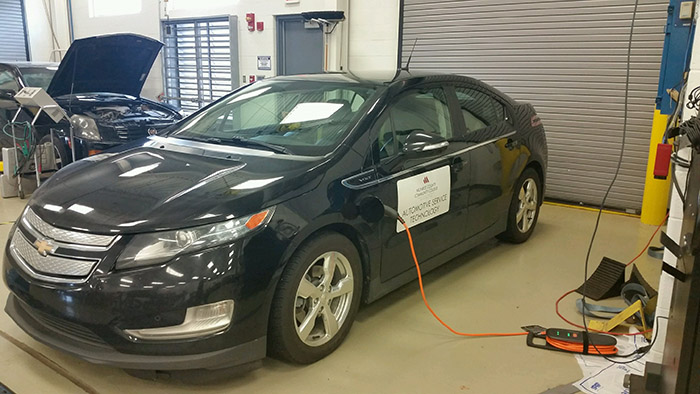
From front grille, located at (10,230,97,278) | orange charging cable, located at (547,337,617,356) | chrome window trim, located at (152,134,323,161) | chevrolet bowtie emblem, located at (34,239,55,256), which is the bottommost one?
orange charging cable, located at (547,337,617,356)

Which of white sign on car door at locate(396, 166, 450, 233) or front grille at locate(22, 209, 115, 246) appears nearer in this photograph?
front grille at locate(22, 209, 115, 246)

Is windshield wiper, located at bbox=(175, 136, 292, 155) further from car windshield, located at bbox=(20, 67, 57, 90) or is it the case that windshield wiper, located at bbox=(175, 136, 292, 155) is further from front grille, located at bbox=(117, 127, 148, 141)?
car windshield, located at bbox=(20, 67, 57, 90)

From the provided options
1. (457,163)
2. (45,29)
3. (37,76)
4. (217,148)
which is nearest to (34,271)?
(217,148)

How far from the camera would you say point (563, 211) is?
5.85 metres

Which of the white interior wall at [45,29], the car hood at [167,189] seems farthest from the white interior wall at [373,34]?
the white interior wall at [45,29]

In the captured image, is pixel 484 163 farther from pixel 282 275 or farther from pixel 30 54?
pixel 30 54

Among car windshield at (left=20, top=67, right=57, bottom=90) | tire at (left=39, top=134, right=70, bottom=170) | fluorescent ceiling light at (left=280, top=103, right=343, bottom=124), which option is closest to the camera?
fluorescent ceiling light at (left=280, top=103, right=343, bottom=124)

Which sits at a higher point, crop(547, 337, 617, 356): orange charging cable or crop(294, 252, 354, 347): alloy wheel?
crop(294, 252, 354, 347): alloy wheel

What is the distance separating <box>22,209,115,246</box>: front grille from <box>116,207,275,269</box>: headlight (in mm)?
122

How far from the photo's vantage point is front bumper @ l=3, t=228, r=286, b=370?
7.29ft

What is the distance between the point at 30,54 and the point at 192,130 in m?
10.6

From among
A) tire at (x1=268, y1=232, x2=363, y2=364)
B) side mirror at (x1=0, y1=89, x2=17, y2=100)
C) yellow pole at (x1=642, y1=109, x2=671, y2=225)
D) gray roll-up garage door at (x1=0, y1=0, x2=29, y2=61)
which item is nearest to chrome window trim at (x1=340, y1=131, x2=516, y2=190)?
tire at (x1=268, y1=232, x2=363, y2=364)

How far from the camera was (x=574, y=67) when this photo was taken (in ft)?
19.6

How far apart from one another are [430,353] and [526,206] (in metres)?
2.08
